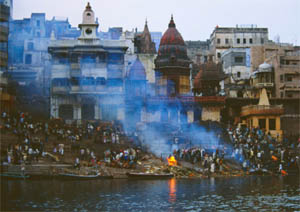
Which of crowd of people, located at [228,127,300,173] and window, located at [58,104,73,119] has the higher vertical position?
window, located at [58,104,73,119]

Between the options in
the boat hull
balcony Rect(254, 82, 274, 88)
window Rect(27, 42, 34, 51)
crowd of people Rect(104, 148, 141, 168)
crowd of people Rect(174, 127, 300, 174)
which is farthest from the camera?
balcony Rect(254, 82, 274, 88)

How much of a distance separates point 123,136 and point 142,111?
10.3 meters

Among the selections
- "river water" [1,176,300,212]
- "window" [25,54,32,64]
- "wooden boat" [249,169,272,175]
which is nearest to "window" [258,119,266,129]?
"wooden boat" [249,169,272,175]

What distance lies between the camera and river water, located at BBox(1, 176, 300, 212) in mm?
31250

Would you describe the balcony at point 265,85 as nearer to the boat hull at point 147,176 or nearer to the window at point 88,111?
the window at point 88,111

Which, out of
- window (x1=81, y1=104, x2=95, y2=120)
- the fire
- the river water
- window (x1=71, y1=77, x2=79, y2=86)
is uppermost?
window (x1=71, y1=77, x2=79, y2=86)

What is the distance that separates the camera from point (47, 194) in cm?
3469

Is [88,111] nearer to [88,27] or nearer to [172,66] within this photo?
[88,27]

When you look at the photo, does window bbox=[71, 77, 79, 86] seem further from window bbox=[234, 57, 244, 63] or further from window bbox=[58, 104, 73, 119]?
window bbox=[234, 57, 244, 63]

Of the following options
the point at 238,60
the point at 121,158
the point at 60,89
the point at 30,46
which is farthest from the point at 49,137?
the point at 238,60

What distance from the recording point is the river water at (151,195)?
103ft

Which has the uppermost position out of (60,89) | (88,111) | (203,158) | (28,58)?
(28,58)

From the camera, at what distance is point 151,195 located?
35500 mm

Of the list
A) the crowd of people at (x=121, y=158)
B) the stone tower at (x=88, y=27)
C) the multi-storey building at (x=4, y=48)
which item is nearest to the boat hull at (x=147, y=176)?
the crowd of people at (x=121, y=158)
